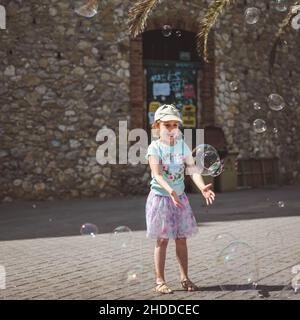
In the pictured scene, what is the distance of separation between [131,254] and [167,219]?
1851 mm

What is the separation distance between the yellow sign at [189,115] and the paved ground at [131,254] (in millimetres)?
3261

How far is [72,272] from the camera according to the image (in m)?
5.27

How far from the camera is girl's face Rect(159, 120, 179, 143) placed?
4.45 meters

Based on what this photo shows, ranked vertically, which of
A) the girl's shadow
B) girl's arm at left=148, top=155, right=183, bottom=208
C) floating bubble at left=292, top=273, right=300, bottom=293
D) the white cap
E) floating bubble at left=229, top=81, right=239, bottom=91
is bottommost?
the girl's shadow

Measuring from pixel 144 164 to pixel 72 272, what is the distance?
782 centimetres

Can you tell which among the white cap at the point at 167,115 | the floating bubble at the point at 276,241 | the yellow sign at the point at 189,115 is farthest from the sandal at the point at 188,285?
the yellow sign at the point at 189,115

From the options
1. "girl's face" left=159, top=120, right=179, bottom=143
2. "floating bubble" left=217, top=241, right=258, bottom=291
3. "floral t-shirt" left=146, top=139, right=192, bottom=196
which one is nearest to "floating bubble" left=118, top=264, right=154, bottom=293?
"floating bubble" left=217, top=241, right=258, bottom=291

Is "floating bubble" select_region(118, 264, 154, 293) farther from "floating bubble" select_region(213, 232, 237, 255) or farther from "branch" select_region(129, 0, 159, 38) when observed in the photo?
"branch" select_region(129, 0, 159, 38)

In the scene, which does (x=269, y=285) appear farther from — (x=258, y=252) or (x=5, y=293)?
(x=5, y=293)

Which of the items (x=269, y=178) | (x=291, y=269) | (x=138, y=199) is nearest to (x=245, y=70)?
(x=269, y=178)

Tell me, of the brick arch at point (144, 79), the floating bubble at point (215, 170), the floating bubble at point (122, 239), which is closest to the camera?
the floating bubble at point (215, 170)

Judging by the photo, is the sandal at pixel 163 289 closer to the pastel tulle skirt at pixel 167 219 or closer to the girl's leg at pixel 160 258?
the girl's leg at pixel 160 258

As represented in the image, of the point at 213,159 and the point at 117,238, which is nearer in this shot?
the point at 213,159

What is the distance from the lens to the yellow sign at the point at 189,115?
45.2ft
